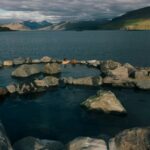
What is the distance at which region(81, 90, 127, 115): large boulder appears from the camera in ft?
158

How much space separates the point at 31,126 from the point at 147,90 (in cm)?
2691

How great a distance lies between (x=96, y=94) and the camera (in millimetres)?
52750

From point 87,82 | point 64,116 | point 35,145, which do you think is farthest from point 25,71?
point 35,145

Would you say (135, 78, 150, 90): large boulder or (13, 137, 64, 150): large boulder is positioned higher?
(13, 137, 64, 150): large boulder

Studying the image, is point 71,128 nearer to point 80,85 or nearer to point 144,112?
point 144,112

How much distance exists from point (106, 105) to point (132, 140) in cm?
2065

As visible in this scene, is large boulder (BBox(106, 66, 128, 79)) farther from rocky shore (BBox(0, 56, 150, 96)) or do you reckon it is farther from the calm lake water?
the calm lake water

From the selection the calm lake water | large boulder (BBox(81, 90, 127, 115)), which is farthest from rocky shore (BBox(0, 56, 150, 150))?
the calm lake water

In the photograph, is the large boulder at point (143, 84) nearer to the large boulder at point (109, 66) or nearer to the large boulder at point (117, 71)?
the large boulder at point (117, 71)

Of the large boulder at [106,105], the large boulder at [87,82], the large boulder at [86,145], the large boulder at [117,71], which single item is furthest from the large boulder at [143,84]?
the large boulder at [86,145]

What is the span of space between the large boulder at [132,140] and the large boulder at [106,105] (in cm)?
1928

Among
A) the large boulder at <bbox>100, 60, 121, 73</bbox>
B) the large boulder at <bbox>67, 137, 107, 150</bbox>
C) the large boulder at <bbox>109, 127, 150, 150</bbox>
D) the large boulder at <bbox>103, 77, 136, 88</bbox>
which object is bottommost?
the large boulder at <bbox>103, 77, 136, 88</bbox>

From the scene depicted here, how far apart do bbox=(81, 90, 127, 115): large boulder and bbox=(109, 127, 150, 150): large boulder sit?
63.3 feet

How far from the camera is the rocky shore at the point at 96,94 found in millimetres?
28359
